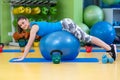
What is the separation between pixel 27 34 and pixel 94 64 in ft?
8.38

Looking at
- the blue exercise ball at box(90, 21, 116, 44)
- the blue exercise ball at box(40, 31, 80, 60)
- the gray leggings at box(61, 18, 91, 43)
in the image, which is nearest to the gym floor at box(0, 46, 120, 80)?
the blue exercise ball at box(40, 31, 80, 60)

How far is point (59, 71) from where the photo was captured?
132 inches

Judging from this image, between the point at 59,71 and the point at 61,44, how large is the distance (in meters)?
0.58

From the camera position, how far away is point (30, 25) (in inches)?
157

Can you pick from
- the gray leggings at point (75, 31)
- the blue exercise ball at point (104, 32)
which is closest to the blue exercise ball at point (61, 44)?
the gray leggings at point (75, 31)

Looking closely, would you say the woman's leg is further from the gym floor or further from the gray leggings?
the gym floor

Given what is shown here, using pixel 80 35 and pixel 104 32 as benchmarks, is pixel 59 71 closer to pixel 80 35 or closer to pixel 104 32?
pixel 80 35

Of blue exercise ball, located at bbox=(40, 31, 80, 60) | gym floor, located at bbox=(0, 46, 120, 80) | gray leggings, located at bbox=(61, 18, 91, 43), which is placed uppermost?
gray leggings, located at bbox=(61, 18, 91, 43)

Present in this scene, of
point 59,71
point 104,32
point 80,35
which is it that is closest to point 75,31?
point 80,35

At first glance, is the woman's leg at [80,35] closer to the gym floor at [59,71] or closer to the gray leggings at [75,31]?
the gray leggings at [75,31]

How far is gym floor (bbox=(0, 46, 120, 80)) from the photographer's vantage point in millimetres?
2975

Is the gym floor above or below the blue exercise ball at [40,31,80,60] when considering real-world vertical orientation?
below

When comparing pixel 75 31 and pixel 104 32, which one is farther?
pixel 104 32

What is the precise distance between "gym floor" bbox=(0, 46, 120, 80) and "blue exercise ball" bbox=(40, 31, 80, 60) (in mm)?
155
